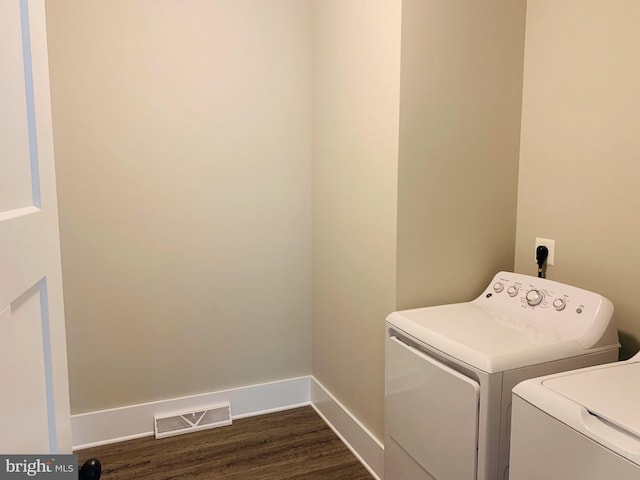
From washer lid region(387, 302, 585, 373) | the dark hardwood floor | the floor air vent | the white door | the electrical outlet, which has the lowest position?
the dark hardwood floor

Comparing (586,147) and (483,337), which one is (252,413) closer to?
(483,337)

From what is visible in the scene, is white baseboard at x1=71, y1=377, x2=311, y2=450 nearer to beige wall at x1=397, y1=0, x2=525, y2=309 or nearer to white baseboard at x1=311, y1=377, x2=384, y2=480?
white baseboard at x1=311, y1=377, x2=384, y2=480

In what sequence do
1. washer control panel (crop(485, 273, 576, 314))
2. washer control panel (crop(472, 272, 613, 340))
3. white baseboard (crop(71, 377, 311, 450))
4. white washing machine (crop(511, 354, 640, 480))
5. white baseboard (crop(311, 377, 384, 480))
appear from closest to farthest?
white washing machine (crop(511, 354, 640, 480)) → washer control panel (crop(472, 272, 613, 340)) → washer control panel (crop(485, 273, 576, 314)) → white baseboard (crop(311, 377, 384, 480)) → white baseboard (crop(71, 377, 311, 450))

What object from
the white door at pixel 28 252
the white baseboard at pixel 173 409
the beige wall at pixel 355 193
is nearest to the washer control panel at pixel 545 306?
the beige wall at pixel 355 193

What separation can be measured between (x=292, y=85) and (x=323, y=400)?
67.6 inches

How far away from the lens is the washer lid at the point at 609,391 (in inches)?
43.3

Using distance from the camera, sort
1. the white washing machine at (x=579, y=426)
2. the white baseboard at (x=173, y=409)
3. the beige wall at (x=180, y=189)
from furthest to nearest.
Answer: the white baseboard at (x=173, y=409)
the beige wall at (x=180, y=189)
the white washing machine at (x=579, y=426)

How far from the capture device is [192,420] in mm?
2596

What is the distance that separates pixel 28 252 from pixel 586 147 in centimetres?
183

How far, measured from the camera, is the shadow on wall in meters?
1.71

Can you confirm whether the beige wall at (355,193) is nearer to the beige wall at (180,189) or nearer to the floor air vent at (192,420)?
the beige wall at (180,189)

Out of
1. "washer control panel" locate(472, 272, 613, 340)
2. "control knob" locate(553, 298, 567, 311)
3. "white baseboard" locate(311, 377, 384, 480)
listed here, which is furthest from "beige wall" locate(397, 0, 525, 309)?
"white baseboard" locate(311, 377, 384, 480)

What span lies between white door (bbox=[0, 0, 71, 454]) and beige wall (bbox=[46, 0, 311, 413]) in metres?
1.52

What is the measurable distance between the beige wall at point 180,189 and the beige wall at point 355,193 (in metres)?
0.17
